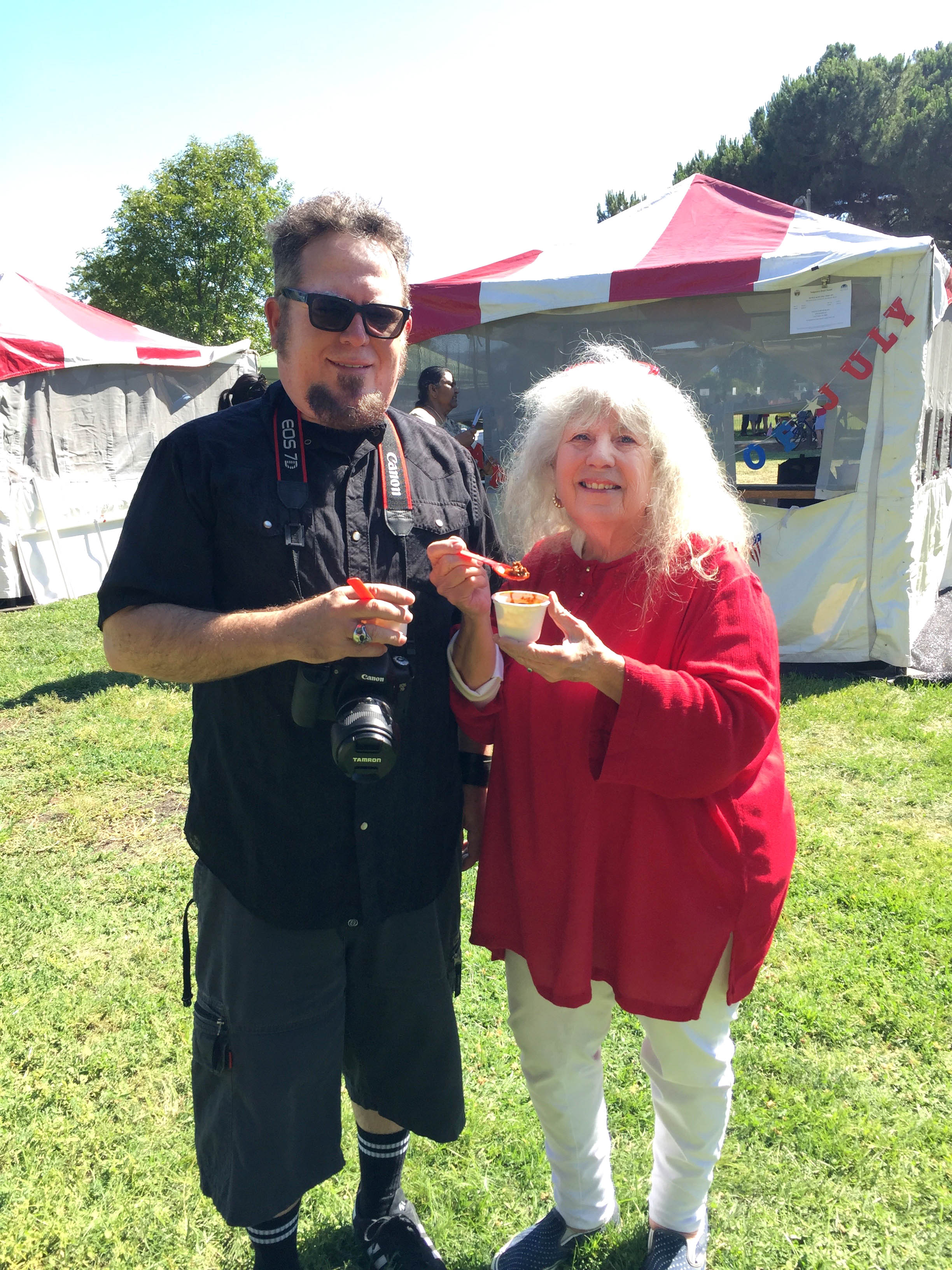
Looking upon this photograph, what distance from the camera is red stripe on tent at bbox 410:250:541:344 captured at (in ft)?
22.0

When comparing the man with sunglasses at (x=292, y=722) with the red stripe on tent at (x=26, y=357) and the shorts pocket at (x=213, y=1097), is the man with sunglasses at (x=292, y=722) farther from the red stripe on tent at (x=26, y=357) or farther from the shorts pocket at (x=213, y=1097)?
the red stripe on tent at (x=26, y=357)

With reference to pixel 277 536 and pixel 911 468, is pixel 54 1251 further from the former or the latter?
pixel 911 468

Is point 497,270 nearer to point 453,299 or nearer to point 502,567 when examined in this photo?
point 453,299

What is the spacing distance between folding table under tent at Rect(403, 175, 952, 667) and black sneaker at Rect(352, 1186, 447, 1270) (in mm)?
4683

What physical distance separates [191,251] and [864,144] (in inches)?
915

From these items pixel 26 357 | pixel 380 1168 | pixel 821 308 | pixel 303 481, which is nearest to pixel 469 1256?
pixel 380 1168

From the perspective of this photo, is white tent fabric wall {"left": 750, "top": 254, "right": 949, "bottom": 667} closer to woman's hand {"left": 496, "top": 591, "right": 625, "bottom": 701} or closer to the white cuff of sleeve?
the white cuff of sleeve

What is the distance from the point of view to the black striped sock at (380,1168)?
2.14 m

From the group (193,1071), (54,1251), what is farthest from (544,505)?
(54,1251)

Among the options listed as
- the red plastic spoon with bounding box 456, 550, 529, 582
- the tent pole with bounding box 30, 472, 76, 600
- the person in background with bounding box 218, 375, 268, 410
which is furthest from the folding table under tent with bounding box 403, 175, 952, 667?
the tent pole with bounding box 30, 472, 76, 600

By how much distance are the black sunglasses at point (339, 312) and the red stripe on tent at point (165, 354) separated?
407 inches

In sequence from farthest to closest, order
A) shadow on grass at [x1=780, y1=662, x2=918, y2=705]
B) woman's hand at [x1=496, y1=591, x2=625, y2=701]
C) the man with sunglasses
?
shadow on grass at [x1=780, y1=662, x2=918, y2=705] < the man with sunglasses < woman's hand at [x1=496, y1=591, x2=625, y2=701]

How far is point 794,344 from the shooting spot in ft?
20.2

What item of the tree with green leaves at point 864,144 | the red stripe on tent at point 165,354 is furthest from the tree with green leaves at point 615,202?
the red stripe on tent at point 165,354
